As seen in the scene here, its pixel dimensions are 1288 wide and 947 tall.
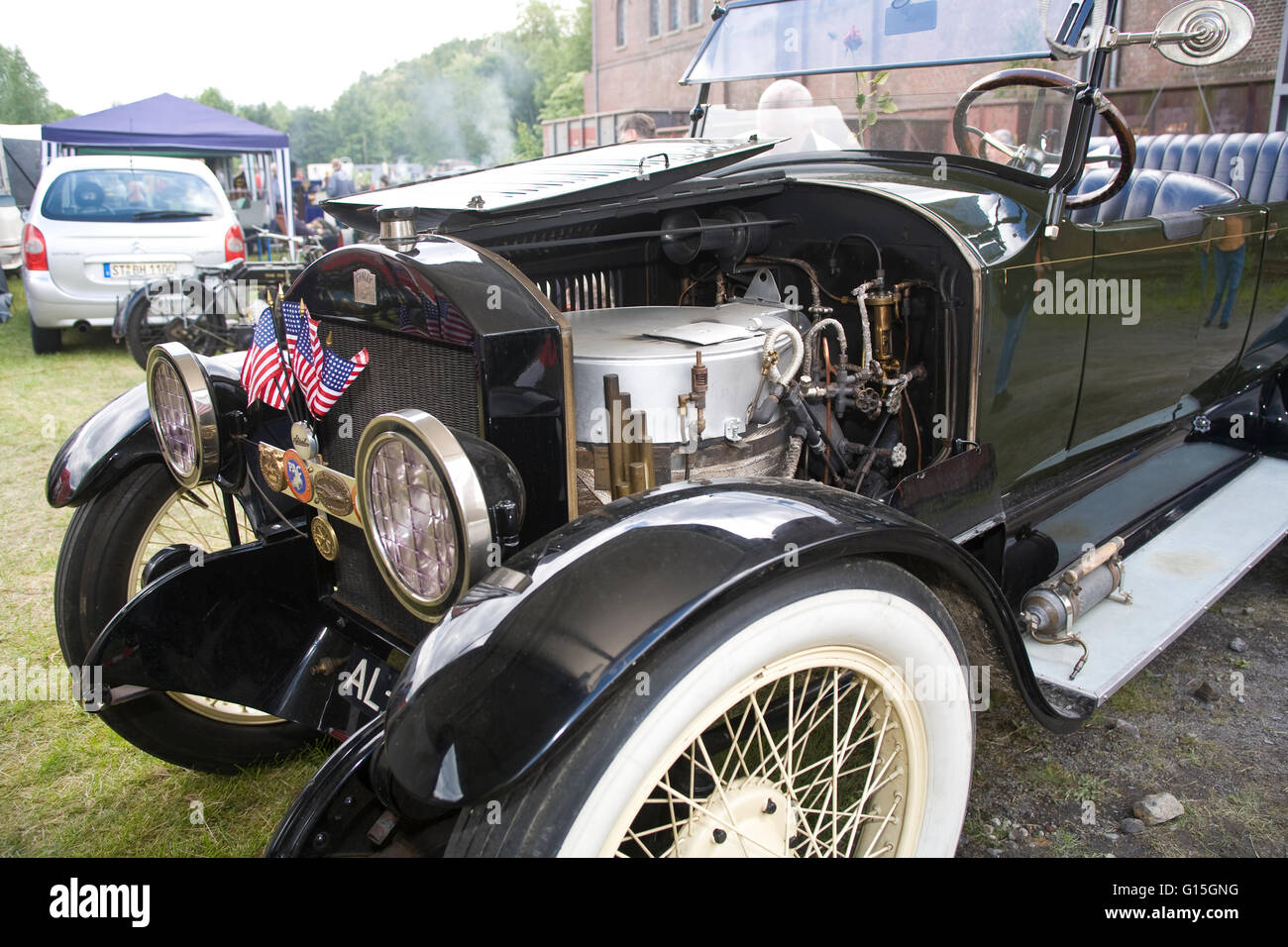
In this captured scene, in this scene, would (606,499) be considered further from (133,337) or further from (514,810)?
(133,337)

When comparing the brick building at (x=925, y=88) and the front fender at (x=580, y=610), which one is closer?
the front fender at (x=580, y=610)

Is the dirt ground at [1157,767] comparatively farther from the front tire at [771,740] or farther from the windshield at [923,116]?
the windshield at [923,116]

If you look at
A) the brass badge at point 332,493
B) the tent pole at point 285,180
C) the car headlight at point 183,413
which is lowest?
the brass badge at point 332,493

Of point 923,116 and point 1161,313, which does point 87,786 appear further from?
point 1161,313

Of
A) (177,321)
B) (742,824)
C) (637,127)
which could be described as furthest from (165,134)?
(742,824)

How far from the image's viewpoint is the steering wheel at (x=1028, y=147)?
2357 millimetres

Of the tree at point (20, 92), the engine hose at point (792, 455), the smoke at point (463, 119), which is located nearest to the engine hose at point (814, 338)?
the engine hose at point (792, 455)

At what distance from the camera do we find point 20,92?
24.0 metres

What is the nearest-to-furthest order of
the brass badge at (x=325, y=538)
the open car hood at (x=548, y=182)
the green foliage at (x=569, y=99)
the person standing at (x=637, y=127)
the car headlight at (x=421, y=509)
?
the car headlight at (x=421, y=509)
the open car hood at (x=548, y=182)
the brass badge at (x=325, y=538)
the person standing at (x=637, y=127)
the green foliage at (x=569, y=99)

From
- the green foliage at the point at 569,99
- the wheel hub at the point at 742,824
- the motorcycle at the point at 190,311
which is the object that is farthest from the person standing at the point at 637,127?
the green foliage at the point at 569,99

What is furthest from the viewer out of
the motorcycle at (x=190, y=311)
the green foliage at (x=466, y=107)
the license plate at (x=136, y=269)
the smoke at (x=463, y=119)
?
the smoke at (x=463, y=119)

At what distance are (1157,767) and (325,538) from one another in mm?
2150

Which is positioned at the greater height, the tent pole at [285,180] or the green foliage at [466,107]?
the green foliage at [466,107]
